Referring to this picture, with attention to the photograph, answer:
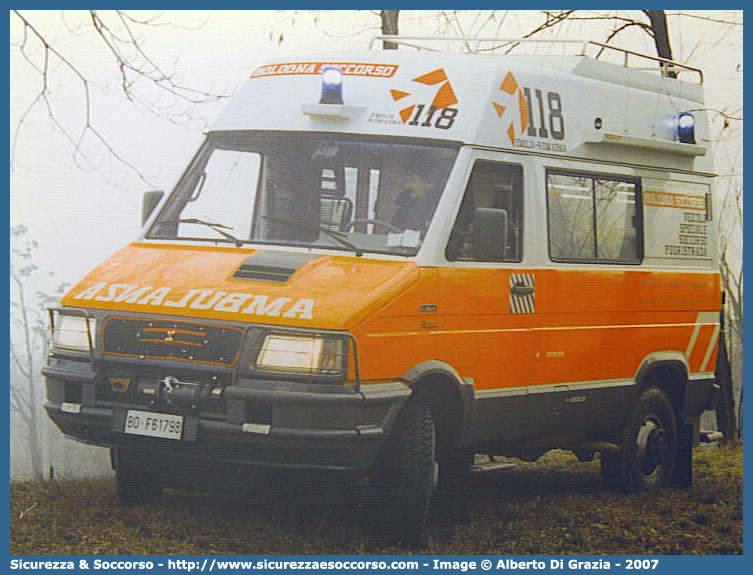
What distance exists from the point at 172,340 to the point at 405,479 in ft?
5.43

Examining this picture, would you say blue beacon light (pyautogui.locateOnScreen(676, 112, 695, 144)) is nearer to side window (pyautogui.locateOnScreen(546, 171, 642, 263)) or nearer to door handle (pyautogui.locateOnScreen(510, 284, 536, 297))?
side window (pyautogui.locateOnScreen(546, 171, 642, 263))

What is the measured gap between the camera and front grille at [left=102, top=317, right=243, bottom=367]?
7344 mm

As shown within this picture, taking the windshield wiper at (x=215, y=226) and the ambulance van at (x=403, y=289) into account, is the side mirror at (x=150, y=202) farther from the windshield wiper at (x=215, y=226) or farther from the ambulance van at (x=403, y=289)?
the windshield wiper at (x=215, y=226)

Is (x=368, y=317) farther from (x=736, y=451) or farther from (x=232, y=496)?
(x=736, y=451)

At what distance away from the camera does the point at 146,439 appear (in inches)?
296

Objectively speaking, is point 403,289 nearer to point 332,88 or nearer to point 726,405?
point 332,88

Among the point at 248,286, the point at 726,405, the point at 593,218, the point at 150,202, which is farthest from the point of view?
the point at 726,405

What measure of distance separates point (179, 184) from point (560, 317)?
9.67ft

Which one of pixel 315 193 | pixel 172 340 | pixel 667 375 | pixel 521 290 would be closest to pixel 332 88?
pixel 315 193

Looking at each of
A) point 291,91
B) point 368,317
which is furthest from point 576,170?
point 368,317

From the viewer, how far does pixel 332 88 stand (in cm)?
866

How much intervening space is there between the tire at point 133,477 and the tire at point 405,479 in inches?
70.1

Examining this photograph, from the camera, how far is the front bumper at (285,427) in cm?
720

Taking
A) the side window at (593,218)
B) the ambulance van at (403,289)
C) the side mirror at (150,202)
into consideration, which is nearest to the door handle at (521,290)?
the ambulance van at (403,289)
